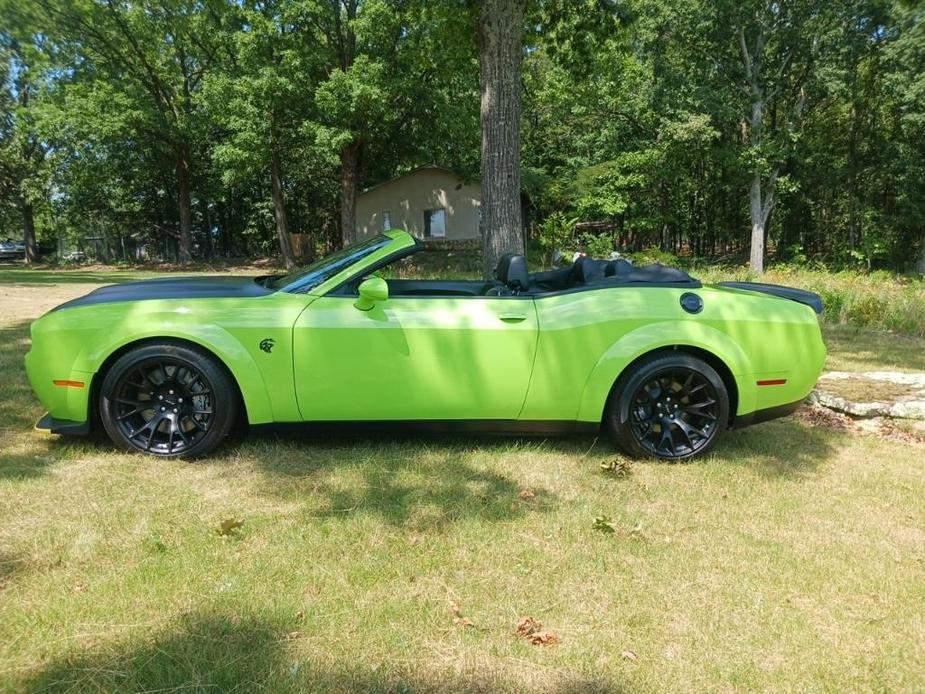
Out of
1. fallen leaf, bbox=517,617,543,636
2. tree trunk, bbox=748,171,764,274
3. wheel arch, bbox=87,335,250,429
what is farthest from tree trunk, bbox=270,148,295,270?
fallen leaf, bbox=517,617,543,636

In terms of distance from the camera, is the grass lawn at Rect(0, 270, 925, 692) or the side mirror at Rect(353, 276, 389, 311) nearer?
the grass lawn at Rect(0, 270, 925, 692)

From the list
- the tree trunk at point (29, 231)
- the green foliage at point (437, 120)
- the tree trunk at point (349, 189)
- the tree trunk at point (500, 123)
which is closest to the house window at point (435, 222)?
the green foliage at point (437, 120)

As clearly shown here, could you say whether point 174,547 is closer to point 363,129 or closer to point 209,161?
point 363,129

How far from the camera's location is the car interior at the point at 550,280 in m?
3.94

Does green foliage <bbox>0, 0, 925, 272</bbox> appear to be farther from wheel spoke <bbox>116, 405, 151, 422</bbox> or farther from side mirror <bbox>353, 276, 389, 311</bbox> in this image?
wheel spoke <bbox>116, 405, 151, 422</bbox>

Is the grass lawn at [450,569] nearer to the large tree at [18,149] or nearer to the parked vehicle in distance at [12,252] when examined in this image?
the large tree at [18,149]

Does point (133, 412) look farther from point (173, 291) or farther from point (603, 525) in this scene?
point (603, 525)

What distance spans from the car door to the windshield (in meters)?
0.17

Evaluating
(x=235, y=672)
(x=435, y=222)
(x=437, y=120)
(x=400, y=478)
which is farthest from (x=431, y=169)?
(x=235, y=672)

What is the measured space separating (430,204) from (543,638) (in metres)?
26.3

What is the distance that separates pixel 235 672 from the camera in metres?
1.91

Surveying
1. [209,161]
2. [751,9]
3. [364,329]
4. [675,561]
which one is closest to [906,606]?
[675,561]

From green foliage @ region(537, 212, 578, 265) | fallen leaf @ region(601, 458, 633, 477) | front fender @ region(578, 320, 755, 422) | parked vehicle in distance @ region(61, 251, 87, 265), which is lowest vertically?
fallen leaf @ region(601, 458, 633, 477)

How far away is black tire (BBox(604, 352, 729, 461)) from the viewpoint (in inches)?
146
